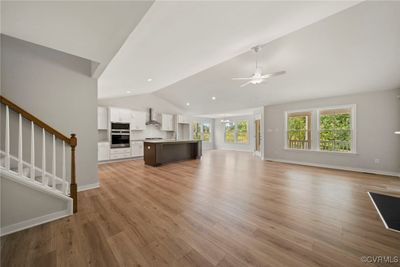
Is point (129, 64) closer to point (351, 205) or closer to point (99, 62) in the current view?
point (99, 62)

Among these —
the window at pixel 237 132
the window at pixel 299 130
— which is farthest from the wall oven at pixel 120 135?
the window at pixel 299 130

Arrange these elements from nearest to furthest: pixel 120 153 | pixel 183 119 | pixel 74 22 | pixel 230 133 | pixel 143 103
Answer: pixel 74 22
pixel 120 153
pixel 143 103
pixel 183 119
pixel 230 133

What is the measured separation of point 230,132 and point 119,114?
6.98 metres

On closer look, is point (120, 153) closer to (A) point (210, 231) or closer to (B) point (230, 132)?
(A) point (210, 231)

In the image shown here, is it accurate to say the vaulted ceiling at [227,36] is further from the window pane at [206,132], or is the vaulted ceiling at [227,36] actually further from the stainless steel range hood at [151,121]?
the window pane at [206,132]

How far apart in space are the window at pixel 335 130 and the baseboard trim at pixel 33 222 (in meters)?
7.28

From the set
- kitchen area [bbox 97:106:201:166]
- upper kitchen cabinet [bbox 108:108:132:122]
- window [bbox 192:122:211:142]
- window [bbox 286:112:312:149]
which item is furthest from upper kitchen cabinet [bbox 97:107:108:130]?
window [bbox 286:112:312:149]

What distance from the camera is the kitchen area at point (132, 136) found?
19.4ft

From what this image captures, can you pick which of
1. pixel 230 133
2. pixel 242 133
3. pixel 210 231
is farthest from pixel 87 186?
pixel 230 133

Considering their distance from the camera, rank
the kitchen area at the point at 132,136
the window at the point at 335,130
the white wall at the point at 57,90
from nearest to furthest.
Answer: the white wall at the point at 57,90 → the window at the point at 335,130 → the kitchen area at the point at 132,136

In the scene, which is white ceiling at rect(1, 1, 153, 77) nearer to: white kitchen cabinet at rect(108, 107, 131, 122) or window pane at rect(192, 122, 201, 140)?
white kitchen cabinet at rect(108, 107, 131, 122)

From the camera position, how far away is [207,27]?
2.18 m

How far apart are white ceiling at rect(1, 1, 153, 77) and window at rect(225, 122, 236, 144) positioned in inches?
352

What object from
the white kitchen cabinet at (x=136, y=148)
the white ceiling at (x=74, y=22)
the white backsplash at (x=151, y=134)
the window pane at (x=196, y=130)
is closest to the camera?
the white ceiling at (x=74, y=22)
